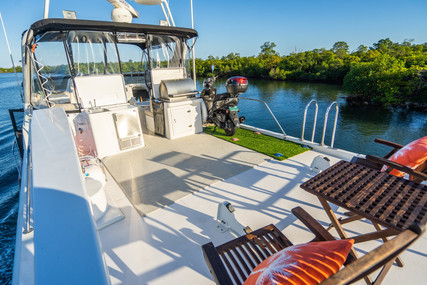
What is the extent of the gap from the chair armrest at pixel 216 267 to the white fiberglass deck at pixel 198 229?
20.9 inches

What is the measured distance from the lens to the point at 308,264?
722mm

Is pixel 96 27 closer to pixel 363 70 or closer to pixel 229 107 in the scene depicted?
pixel 229 107

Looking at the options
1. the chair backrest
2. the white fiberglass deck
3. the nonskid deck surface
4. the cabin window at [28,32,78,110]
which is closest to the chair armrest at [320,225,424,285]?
the white fiberglass deck

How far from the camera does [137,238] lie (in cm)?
204

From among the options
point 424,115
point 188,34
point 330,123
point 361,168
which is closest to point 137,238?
point 361,168

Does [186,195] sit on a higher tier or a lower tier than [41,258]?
lower

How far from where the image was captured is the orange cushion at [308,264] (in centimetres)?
71

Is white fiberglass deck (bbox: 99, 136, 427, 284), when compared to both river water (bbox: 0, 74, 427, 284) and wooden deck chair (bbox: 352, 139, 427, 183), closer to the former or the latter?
wooden deck chair (bbox: 352, 139, 427, 183)

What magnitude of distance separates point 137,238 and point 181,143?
260cm

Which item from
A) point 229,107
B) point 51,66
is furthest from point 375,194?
point 51,66

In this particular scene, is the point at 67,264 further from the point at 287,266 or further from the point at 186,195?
the point at 186,195

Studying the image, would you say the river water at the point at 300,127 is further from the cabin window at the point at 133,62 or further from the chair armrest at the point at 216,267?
the cabin window at the point at 133,62

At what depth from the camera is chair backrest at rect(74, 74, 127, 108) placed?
12.8ft

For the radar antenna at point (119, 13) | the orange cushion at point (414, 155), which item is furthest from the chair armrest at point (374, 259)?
the radar antenna at point (119, 13)
